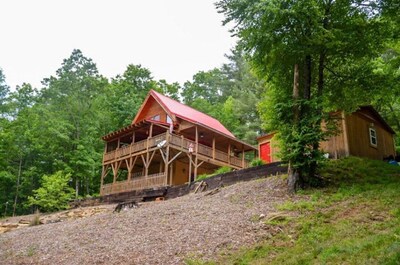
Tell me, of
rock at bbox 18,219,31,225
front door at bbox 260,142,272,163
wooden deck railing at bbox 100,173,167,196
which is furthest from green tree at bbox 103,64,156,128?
front door at bbox 260,142,272,163

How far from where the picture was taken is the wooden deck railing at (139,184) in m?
20.3

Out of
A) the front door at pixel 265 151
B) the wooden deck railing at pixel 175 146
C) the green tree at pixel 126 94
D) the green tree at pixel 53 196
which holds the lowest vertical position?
the green tree at pixel 53 196

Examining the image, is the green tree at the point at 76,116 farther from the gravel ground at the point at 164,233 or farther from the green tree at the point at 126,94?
the gravel ground at the point at 164,233

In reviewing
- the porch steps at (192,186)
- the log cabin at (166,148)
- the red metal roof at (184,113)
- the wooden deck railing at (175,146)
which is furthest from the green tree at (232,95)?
the porch steps at (192,186)

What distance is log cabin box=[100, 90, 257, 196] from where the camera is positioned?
2152cm

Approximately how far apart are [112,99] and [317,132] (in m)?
25.7

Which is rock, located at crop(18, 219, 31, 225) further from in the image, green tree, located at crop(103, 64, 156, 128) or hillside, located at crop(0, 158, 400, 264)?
green tree, located at crop(103, 64, 156, 128)

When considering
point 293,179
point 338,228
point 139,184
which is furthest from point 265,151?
point 338,228

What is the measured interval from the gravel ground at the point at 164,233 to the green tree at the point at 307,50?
1.92m

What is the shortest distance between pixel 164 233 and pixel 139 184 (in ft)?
37.8

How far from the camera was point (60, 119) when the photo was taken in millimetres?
30094

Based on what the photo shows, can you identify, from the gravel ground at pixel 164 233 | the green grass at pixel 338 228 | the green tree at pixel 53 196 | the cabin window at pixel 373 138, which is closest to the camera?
the green grass at pixel 338 228

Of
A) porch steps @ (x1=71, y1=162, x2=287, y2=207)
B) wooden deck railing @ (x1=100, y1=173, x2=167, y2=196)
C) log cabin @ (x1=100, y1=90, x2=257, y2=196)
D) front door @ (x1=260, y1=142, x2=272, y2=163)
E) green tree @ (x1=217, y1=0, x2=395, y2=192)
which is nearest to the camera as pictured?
green tree @ (x1=217, y1=0, x2=395, y2=192)

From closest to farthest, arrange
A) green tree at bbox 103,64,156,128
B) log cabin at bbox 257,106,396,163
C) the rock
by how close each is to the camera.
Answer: log cabin at bbox 257,106,396,163 → the rock → green tree at bbox 103,64,156,128
